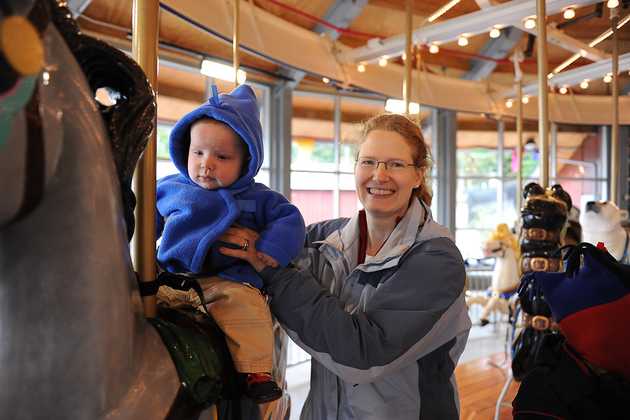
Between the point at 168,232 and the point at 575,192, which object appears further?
the point at 575,192

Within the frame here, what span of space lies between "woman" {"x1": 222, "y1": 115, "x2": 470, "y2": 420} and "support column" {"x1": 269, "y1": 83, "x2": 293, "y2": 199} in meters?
4.92

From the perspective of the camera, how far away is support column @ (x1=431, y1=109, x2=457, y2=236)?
820 centimetres

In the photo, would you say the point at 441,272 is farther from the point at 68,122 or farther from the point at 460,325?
the point at 68,122

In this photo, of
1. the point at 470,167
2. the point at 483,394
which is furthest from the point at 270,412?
the point at 470,167

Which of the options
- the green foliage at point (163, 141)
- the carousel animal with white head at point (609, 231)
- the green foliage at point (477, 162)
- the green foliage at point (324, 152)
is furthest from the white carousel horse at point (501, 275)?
the green foliage at point (163, 141)

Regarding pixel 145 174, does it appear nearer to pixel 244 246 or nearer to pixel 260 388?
pixel 244 246

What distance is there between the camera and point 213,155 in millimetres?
1079

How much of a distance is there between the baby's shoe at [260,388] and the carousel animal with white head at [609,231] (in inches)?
142

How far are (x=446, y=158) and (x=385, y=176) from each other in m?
7.21

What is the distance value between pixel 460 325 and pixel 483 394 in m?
2.84

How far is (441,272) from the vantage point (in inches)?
47.4

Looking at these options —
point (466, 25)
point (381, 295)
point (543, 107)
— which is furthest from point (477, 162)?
point (381, 295)

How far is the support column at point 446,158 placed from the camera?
8.20m

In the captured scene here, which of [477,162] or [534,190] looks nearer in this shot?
[534,190]
